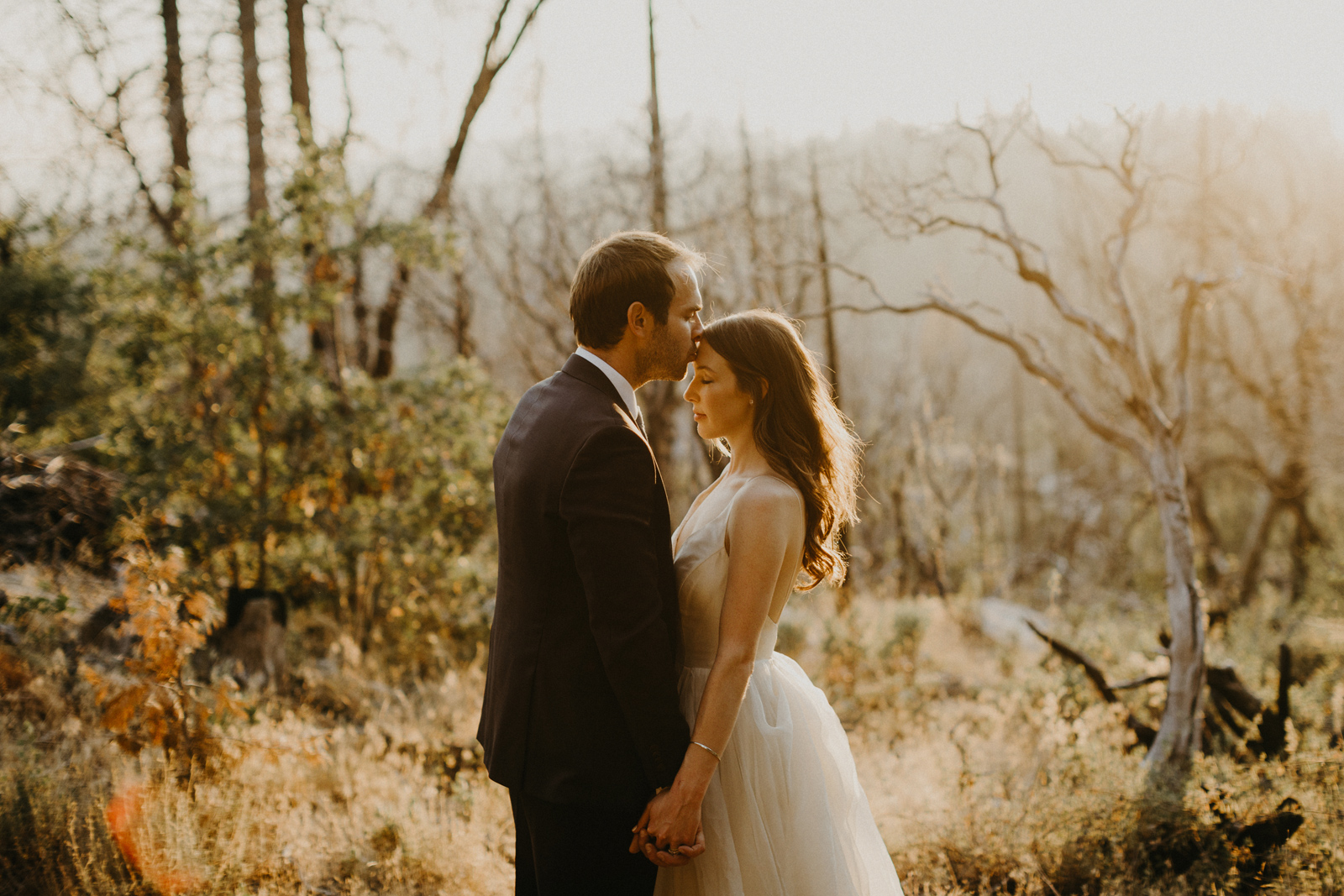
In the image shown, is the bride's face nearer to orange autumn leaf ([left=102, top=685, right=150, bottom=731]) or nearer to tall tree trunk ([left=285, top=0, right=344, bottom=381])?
orange autumn leaf ([left=102, top=685, right=150, bottom=731])

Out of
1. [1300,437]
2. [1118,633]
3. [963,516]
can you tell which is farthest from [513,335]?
[1300,437]

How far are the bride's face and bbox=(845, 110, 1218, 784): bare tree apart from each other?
241cm

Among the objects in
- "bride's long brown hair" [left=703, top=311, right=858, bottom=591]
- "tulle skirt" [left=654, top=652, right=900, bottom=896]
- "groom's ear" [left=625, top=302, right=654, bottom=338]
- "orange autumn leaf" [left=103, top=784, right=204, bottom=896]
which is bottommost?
"orange autumn leaf" [left=103, top=784, right=204, bottom=896]

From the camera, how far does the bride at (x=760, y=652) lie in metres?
1.98

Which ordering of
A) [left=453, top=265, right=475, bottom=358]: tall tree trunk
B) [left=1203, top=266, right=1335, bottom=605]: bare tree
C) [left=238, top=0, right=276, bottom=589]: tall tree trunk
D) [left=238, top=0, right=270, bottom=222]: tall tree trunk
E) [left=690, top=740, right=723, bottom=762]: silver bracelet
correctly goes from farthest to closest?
1. [left=1203, top=266, right=1335, bottom=605]: bare tree
2. [left=453, top=265, right=475, bottom=358]: tall tree trunk
3. [left=238, top=0, right=270, bottom=222]: tall tree trunk
4. [left=238, top=0, right=276, bottom=589]: tall tree trunk
5. [left=690, top=740, right=723, bottom=762]: silver bracelet

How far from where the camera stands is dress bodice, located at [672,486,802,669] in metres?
2.15

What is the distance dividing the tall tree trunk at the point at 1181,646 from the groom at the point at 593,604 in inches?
127

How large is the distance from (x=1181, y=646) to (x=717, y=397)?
3160 mm

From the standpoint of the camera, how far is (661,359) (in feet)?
6.84

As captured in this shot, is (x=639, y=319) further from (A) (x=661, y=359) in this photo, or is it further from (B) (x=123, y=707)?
(B) (x=123, y=707)

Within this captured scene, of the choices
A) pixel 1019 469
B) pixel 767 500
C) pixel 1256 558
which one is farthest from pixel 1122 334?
pixel 1019 469

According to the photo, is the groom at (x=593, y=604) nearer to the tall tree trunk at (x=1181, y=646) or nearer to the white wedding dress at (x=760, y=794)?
the white wedding dress at (x=760, y=794)

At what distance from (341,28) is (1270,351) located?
1708cm

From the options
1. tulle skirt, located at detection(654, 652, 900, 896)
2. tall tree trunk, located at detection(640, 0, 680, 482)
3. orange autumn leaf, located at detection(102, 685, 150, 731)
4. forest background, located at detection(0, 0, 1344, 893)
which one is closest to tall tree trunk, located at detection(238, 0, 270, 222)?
forest background, located at detection(0, 0, 1344, 893)
